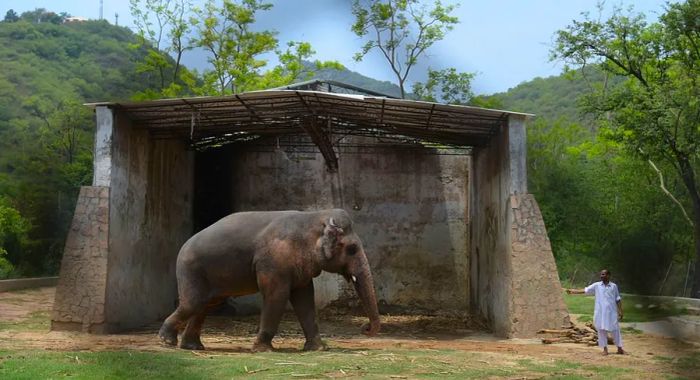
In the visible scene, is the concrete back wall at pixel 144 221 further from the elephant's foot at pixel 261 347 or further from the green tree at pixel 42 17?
the green tree at pixel 42 17

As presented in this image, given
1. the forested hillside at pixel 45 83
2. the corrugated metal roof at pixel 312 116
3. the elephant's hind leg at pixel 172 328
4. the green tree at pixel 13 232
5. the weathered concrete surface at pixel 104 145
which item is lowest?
the elephant's hind leg at pixel 172 328

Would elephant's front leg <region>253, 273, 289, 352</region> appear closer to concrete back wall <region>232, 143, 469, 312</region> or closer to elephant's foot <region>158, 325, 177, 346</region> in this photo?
elephant's foot <region>158, 325, 177, 346</region>

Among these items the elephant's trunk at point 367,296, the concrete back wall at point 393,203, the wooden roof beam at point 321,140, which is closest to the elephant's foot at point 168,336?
the elephant's trunk at point 367,296

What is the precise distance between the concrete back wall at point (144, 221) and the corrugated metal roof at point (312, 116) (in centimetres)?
60

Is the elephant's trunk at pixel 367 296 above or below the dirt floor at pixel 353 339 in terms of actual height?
above

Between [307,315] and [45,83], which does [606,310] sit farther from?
[45,83]

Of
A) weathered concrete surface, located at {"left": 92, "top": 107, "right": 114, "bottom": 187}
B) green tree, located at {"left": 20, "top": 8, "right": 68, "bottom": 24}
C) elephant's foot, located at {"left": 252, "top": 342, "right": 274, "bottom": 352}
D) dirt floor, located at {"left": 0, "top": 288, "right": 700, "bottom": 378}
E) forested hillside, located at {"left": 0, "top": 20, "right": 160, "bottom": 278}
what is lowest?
dirt floor, located at {"left": 0, "top": 288, "right": 700, "bottom": 378}

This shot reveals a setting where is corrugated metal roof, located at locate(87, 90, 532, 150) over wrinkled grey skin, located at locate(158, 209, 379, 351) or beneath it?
over

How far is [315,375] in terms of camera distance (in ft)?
28.3

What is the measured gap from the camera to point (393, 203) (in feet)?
65.0

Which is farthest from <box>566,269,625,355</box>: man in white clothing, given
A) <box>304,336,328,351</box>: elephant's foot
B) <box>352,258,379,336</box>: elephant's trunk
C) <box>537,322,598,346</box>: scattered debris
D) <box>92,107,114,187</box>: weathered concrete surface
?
<box>92,107,114,187</box>: weathered concrete surface

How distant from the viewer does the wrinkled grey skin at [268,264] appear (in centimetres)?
1155

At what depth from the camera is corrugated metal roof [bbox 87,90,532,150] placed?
13.9 meters

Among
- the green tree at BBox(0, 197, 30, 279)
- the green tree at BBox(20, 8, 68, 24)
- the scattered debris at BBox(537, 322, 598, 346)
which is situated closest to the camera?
the green tree at BBox(20, 8, 68, 24)
